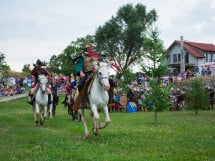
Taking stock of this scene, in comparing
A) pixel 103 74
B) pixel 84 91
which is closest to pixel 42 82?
pixel 84 91

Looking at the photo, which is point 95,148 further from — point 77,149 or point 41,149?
point 41,149

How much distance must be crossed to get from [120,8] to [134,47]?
310 inches

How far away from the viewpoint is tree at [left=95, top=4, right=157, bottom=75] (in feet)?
257

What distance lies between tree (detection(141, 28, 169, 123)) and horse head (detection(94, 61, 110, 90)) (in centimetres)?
797

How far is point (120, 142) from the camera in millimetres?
12695

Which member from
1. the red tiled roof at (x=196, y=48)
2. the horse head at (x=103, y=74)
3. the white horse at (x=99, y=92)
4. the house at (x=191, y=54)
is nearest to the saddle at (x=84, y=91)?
the white horse at (x=99, y=92)

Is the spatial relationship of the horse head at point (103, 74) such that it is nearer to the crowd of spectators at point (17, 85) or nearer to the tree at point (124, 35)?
the crowd of spectators at point (17, 85)

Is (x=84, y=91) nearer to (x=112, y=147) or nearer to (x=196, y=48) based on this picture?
(x=112, y=147)

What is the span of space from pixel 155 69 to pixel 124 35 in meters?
56.0

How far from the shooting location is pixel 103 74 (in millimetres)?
13477

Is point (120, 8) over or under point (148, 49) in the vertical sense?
over

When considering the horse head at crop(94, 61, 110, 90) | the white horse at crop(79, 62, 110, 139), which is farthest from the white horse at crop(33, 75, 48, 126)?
the horse head at crop(94, 61, 110, 90)

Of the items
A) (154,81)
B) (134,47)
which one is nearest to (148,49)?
(154,81)

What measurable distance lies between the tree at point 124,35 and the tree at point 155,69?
5517 centimetres
